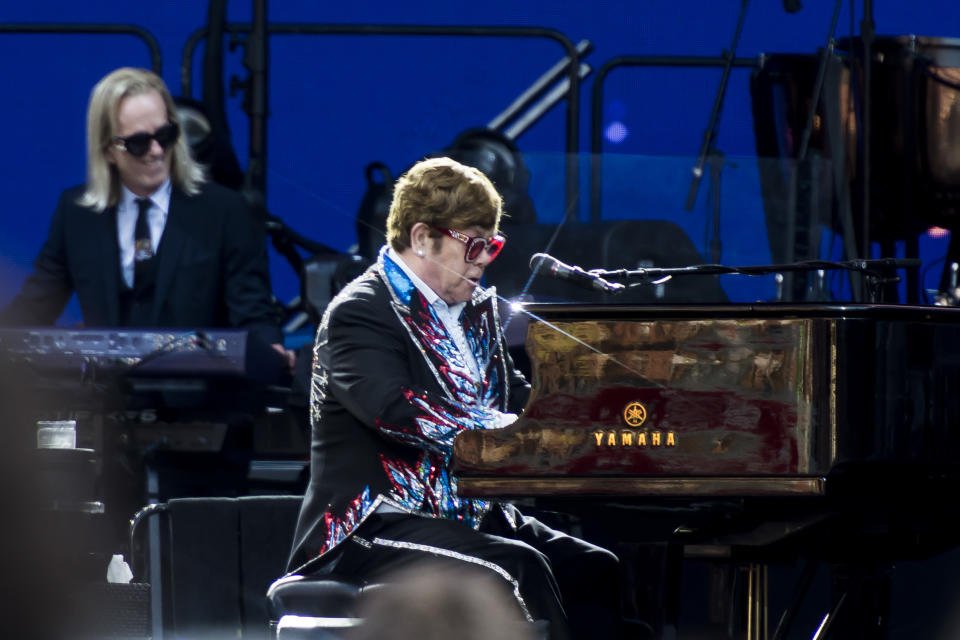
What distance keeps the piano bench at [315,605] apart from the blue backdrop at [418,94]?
6.34 feet

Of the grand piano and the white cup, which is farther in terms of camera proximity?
the white cup

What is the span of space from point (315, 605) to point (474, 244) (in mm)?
720

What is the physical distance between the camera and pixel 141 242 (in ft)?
14.8

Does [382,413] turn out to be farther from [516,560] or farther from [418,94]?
[418,94]

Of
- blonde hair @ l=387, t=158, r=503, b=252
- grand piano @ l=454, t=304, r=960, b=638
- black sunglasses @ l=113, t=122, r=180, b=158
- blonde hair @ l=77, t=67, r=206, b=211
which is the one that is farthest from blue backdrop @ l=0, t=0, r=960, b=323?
grand piano @ l=454, t=304, r=960, b=638

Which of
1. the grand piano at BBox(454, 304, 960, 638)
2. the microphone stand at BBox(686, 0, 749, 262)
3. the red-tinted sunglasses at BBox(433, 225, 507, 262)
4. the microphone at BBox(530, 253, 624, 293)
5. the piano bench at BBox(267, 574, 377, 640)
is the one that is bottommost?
the piano bench at BBox(267, 574, 377, 640)

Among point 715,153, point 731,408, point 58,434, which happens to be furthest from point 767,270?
point 58,434

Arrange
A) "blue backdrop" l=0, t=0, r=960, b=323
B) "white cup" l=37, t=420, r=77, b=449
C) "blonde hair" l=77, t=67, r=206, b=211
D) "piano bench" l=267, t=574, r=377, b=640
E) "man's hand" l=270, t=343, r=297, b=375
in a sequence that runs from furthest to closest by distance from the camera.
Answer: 1. "blue backdrop" l=0, t=0, r=960, b=323
2. "blonde hair" l=77, t=67, r=206, b=211
3. "man's hand" l=270, t=343, r=297, b=375
4. "white cup" l=37, t=420, r=77, b=449
5. "piano bench" l=267, t=574, r=377, b=640

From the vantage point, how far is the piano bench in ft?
9.02

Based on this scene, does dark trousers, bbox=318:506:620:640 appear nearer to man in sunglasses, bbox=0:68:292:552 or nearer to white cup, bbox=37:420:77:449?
white cup, bbox=37:420:77:449

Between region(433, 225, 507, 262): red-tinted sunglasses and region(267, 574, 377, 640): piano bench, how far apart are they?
0.64 m

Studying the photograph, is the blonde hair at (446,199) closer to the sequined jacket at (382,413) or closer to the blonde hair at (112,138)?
the sequined jacket at (382,413)

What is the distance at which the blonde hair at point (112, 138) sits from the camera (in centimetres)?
441

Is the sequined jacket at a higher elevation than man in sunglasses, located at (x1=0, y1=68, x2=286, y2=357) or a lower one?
lower
